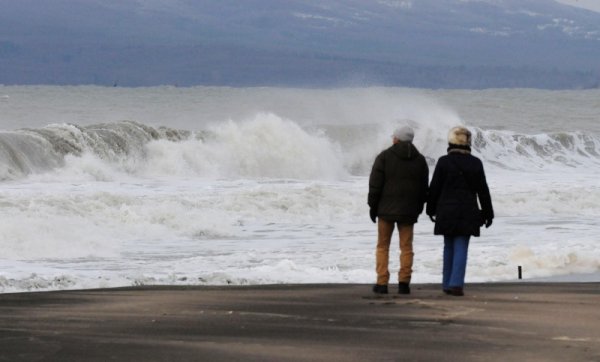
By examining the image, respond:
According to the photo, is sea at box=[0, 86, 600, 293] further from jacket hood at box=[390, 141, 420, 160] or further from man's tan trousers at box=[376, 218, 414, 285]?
jacket hood at box=[390, 141, 420, 160]

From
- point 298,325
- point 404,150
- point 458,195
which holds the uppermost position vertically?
point 404,150

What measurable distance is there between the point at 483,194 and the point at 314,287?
183 centimetres

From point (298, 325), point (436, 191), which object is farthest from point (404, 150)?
point (298, 325)

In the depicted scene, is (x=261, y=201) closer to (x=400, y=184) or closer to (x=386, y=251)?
(x=386, y=251)

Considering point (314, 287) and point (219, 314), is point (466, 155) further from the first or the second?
point (219, 314)

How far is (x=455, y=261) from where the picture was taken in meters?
11.4

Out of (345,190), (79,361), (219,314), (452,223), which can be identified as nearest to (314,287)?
(452,223)

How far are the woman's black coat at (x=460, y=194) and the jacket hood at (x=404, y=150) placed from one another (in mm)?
222

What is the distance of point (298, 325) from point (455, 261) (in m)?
2.83

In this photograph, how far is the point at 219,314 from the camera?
9.51m

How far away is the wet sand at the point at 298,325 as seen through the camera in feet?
25.0

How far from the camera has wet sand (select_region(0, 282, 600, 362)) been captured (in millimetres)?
7621

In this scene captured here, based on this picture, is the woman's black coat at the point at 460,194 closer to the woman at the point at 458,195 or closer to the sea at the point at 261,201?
the woman at the point at 458,195

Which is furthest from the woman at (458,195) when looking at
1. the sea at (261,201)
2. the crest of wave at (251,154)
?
the crest of wave at (251,154)
